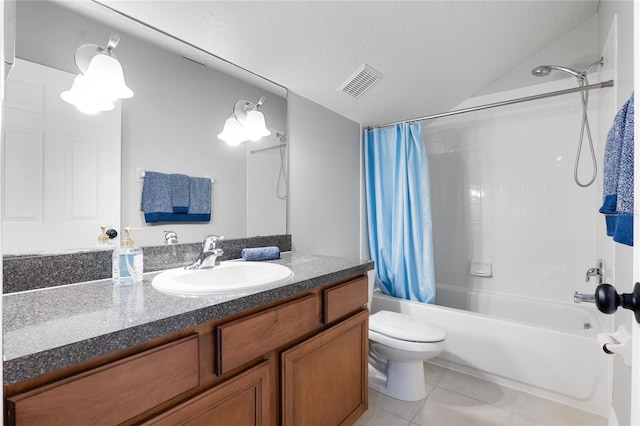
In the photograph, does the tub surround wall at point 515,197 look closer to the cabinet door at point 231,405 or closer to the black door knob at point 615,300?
the black door knob at point 615,300

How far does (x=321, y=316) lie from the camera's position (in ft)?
4.19

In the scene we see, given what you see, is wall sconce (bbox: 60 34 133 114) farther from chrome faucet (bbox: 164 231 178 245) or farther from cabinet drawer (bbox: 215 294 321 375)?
cabinet drawer (bbox: 215 294 321 375)

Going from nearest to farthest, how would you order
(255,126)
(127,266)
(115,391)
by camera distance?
(115,391) < (127,266) < (255,126)

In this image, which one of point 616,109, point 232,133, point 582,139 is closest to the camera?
point 616,109

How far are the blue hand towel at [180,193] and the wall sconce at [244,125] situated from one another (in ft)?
1.01

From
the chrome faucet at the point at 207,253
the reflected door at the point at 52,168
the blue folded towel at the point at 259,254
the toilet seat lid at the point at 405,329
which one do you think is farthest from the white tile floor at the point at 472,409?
the reflected door at the point at 52,168

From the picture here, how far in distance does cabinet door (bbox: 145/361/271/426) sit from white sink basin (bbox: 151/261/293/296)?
10.3 inches

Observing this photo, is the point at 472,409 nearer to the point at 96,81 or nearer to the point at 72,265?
the point at 72,265

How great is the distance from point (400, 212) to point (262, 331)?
1.67 metres

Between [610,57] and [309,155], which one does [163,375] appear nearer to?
[309,155]

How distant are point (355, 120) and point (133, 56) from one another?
64.4 inches

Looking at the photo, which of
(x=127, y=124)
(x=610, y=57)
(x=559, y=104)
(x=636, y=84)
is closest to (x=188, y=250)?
(x=127, y=124)

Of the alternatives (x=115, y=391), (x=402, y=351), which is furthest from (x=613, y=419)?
(x=115, y=391)

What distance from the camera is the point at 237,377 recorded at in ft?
3.10
